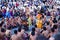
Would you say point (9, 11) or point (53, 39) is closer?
point (53, 39)

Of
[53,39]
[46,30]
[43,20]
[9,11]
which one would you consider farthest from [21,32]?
[9,11]

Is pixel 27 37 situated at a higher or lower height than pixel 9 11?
higher

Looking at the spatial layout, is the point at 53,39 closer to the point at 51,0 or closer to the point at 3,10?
the point at 3,10

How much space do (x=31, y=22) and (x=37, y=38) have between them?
588cm

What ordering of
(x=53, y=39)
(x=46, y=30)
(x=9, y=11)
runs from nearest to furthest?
1. (x=53, y=39)
2. (x=46, y=30)
3. (x=9, y=11)

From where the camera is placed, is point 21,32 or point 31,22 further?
point 31,22

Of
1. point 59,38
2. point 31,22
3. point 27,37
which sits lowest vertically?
point 31,22

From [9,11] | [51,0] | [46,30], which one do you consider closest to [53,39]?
[46,30]

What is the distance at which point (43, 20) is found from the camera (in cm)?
1333

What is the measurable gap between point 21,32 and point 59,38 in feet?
5.90

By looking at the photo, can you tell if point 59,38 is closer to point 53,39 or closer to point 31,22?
point 53,39

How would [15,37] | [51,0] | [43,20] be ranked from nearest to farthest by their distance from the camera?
1. [15,37]
2. [43,20]
3. [51,0]

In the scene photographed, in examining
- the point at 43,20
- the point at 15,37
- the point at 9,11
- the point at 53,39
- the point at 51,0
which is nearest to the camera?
the point at 53,39

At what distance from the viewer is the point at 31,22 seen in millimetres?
14102
